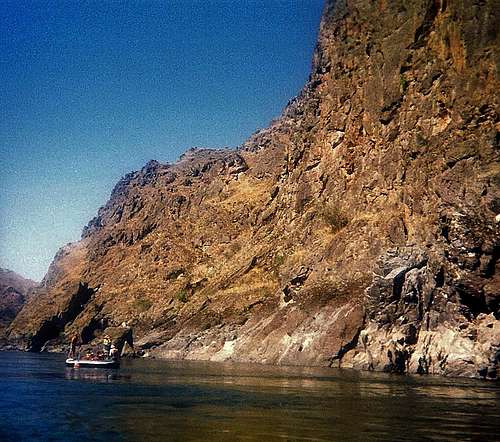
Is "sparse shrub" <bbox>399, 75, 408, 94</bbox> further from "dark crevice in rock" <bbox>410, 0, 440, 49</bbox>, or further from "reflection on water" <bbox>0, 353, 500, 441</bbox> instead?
"reflection on water" <bbox>0, 353, 500, 441</bbox>

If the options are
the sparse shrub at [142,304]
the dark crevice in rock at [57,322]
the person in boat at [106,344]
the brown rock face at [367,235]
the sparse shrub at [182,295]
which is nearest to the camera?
the brown rock face at [367,235]

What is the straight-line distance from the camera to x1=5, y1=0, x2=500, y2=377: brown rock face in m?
70.5

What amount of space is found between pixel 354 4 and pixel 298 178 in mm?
37703

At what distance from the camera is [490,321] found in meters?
64.8

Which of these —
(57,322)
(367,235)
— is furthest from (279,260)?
(57,322)

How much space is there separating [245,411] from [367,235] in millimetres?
67478

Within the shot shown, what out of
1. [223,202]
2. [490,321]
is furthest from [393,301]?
[223,202]

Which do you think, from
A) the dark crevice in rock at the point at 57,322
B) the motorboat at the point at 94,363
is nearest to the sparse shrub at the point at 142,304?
the dark crevice in rock at the point at 57,322

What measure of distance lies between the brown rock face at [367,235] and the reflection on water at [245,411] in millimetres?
23040

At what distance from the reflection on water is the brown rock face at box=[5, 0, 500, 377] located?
23040mm

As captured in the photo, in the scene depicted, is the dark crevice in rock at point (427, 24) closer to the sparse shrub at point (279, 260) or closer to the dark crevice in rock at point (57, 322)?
the sparse shrub at point (279, 260)

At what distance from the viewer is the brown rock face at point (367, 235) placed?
231 ft

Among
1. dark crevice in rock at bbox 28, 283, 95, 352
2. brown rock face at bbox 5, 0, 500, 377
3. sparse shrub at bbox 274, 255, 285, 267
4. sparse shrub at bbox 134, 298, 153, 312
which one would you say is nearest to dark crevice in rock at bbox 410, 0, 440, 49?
brown rock face at bbox 5, 0, 500, 377

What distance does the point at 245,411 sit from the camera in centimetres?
3036
